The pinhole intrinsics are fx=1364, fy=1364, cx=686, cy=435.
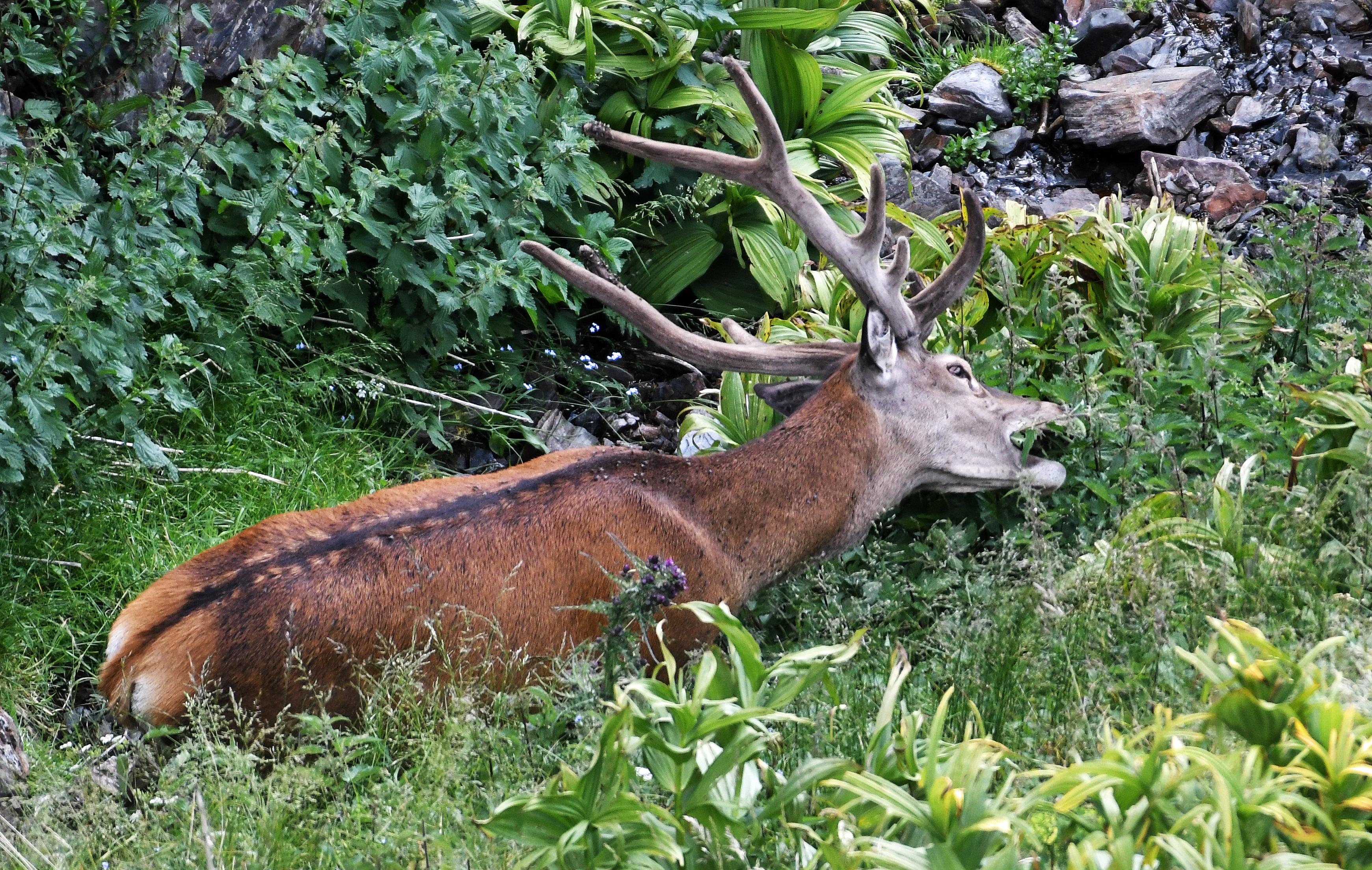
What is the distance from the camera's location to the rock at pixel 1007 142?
8445mm

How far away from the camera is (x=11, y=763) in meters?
3.18

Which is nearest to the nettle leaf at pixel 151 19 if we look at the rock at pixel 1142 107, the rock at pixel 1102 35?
the rock at pixel 1142 107

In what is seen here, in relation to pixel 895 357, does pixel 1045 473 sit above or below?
below

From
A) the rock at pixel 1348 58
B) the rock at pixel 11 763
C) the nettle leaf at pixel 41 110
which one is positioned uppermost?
the nettle leaf at pixel 41 110

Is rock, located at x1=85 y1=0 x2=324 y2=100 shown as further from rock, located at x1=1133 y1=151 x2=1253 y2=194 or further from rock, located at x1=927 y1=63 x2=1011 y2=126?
rock, located at x1=1133 y1=151 x2=1253 y2=194

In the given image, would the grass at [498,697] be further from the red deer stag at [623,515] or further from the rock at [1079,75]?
the rock at [1079,75]

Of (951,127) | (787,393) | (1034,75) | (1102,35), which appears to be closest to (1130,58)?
(1102,35)

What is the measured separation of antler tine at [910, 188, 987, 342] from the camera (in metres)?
4.52

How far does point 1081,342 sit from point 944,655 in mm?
2188

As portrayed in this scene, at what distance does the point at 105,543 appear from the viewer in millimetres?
4758

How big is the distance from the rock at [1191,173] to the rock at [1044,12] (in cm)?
162

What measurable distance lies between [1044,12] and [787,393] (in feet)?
18.4

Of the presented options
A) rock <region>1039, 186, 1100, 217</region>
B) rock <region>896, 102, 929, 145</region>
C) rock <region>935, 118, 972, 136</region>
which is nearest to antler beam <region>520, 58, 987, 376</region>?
rock <region>1039, 186, 1100, 217</region>

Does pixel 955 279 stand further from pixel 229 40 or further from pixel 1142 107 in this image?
pixel 1142 107
